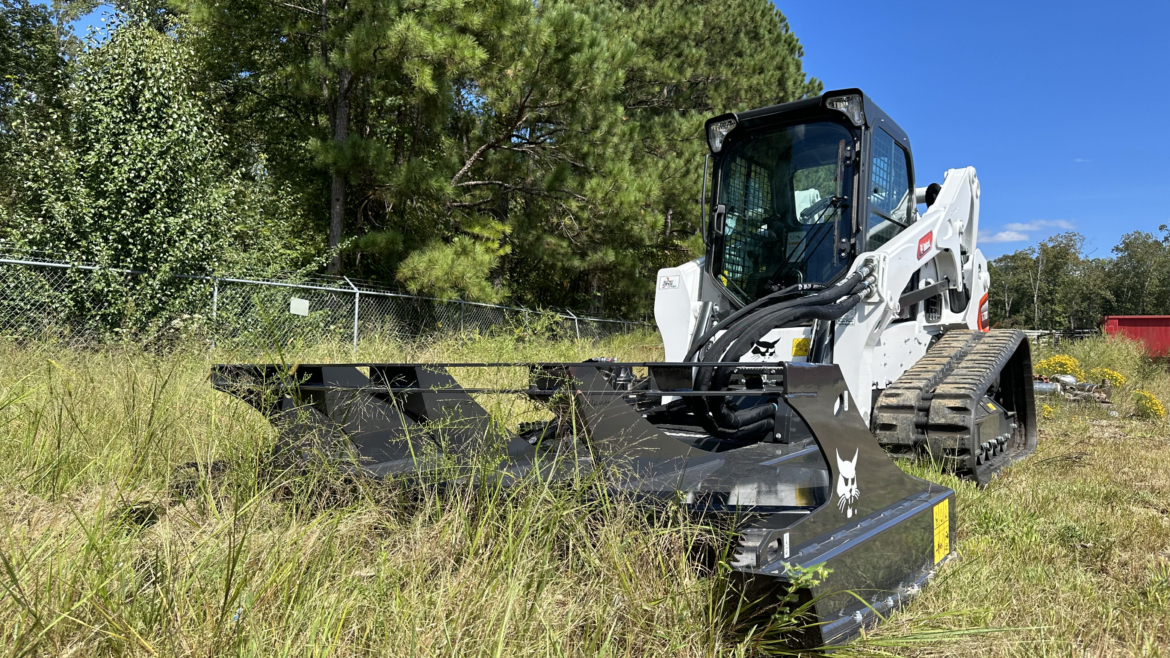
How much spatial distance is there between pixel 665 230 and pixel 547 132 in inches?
177

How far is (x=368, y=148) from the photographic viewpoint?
10.6 m

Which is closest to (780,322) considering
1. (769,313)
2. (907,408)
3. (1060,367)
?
(769,313)

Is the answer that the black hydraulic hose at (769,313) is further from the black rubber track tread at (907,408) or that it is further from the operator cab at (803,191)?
the black rubber track tread at (907,408)

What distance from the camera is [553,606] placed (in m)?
2.22

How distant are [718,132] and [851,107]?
98 centimetres

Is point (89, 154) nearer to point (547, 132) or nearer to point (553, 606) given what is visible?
point (547, 132)

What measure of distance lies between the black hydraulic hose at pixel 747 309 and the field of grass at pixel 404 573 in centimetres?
126

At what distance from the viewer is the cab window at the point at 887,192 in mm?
4719

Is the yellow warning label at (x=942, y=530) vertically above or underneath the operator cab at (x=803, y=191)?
underneath

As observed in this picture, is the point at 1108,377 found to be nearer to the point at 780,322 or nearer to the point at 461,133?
the point at 780,322

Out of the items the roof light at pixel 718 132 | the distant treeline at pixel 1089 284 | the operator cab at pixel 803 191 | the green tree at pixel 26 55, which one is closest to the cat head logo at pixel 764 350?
the operator cab at pixel 803 191

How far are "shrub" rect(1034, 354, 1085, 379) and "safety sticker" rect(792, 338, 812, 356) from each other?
8673mm

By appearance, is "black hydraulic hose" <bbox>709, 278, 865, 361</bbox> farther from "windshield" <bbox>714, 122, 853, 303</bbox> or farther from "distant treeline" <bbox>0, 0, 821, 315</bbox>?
"distant treeline" <bbox>0, 0, 821, 315</bbox>

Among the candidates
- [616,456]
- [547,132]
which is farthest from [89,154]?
[616,456]
